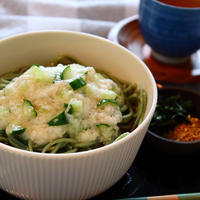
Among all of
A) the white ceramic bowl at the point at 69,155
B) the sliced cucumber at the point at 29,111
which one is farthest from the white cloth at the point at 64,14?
the sliced cucumber at the point at 29,111

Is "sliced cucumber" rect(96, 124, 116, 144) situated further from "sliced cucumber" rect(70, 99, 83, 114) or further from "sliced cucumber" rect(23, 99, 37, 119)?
"sliced cucumber" rect(23, 99, 37, 119)

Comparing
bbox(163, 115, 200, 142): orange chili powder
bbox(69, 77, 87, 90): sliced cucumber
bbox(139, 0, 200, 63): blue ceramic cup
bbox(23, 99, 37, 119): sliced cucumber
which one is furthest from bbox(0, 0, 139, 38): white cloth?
bbox(23, 99, 37, 119): sliced cucumber

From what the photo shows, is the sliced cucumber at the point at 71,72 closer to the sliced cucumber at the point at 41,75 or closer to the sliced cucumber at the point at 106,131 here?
the sliced cucumber at the point at 41,75

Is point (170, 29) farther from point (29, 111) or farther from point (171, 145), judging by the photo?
point (29, 111)

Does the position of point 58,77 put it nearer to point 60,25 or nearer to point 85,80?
point 85,80

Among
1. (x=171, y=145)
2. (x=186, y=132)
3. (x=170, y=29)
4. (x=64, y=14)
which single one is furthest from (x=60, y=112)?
(x=64, y=14)
